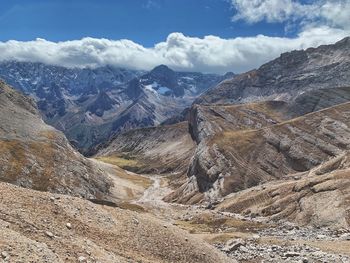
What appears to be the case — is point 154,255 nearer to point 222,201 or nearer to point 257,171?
point 222,201

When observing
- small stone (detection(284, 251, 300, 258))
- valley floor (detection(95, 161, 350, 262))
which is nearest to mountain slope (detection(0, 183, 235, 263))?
valley floor (detection(95, 161, 350, 262))

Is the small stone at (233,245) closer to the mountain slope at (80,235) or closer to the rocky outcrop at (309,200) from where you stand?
the mountain slope at (80,235)

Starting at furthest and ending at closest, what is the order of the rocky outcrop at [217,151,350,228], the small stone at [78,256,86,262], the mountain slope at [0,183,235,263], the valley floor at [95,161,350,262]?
the rocky outcrop at [217,151,350,228] < the valley floor at [95,161,350,262] < the small stone at [78,256,86,262] < the mountain slope at [0,183,235,263]

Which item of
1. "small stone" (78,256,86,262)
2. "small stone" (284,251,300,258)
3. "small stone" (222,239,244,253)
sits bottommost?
"small stone" (222,239,244,253)

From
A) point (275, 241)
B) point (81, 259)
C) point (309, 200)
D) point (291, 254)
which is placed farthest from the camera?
point (309, 200)

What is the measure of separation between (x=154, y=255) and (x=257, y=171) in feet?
495

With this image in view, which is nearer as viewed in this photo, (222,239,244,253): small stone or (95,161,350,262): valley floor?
(95,161,350,262): valley floor

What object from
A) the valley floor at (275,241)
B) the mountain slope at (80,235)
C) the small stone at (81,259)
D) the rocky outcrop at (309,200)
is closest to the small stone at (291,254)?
the valley floor at (275,241)

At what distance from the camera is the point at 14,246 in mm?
35781

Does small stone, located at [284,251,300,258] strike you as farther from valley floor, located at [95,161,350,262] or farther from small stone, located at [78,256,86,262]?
small stone, located at [78,256,86,262]

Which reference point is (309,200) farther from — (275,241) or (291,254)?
(291,254)

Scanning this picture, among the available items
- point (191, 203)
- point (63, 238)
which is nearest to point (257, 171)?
point (191, 203)

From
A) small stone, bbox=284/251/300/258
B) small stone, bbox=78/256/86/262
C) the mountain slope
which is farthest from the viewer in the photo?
small stone, bbox=284/251/300/258

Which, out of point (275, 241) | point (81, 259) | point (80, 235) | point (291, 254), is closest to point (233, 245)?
point (275, 241)
